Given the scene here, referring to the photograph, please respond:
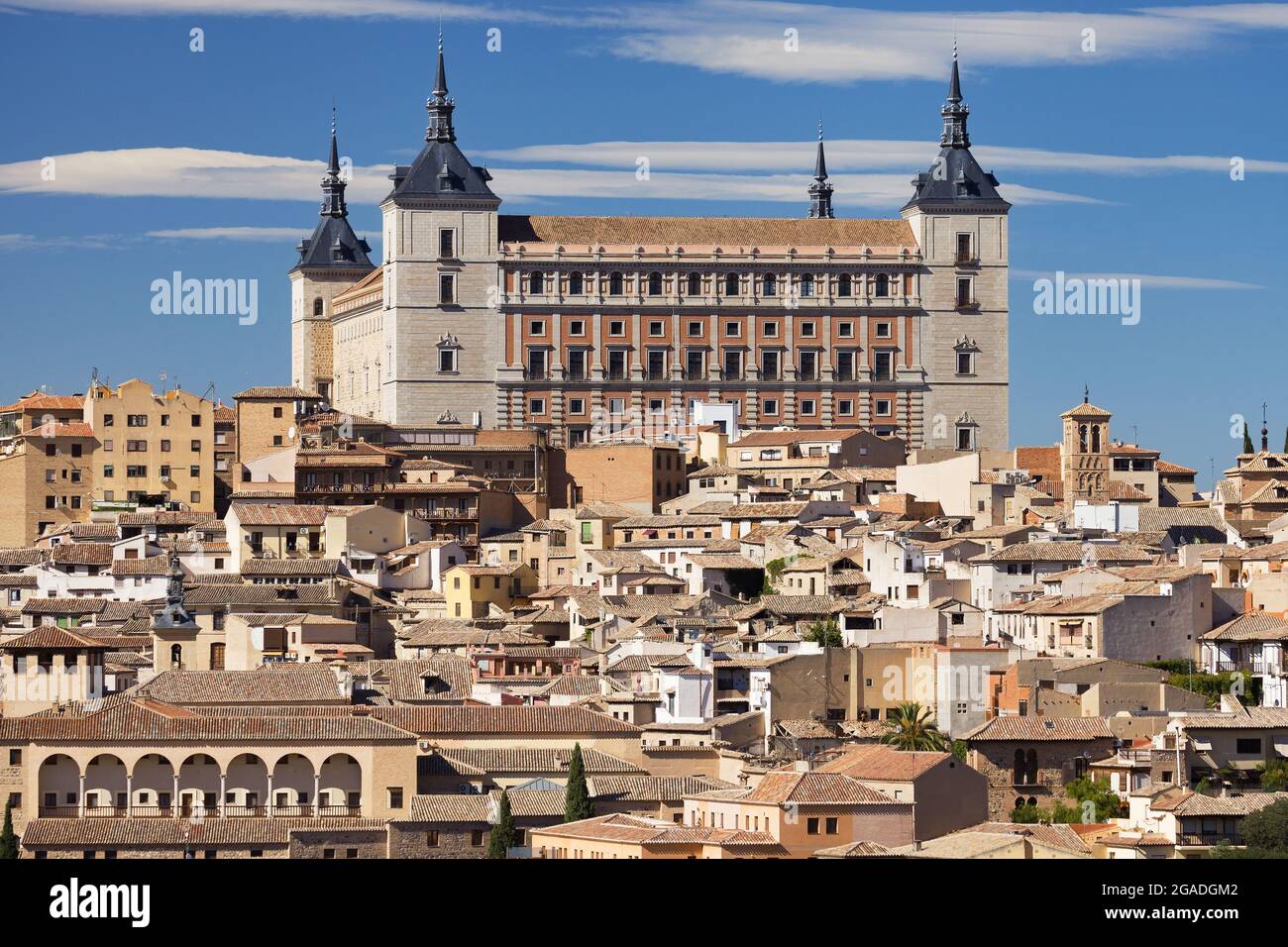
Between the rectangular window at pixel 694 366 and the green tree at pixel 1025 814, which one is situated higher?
the rectangular window at pixel 694 366

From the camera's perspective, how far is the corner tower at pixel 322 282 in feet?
335

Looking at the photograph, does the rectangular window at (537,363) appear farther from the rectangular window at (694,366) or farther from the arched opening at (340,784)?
the arched opening at (340,784)

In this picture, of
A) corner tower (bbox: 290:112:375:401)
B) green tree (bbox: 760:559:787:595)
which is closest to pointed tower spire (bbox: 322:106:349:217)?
corner tower (bbox: 290:112:375:401)

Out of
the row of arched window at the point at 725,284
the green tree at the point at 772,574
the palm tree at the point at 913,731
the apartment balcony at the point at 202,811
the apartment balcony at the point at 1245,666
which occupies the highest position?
the row of arched window at the point at 725,284

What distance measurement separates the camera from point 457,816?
3825cm

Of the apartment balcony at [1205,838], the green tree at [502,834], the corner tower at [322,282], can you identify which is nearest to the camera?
the green tree at [502,834]

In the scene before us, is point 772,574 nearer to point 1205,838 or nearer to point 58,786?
point 58,786

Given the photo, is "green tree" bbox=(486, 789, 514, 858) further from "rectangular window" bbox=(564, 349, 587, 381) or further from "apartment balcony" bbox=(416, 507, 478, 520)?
"rectangular window" bbox=(564, 349, 587, 381)

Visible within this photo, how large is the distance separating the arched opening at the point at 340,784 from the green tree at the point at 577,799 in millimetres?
3805

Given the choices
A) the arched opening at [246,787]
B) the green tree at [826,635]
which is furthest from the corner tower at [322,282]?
the arched opening at [246,787]

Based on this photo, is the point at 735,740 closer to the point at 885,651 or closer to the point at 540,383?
the point at 885,651

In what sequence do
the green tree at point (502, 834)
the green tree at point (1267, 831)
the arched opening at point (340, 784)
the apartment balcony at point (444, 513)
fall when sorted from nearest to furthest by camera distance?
1. the green tree at point (1267, 831)
2. the green tree at point (502, 834)
3. the arched opening at point (340, 784)
4. the apartment balcony at point (444, 513)

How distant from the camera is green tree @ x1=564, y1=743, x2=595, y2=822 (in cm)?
3828

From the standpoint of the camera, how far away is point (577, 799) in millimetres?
38562
